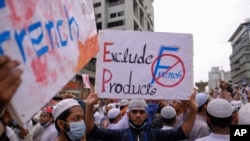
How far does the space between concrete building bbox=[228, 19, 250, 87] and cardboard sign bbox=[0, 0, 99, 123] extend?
8787cm

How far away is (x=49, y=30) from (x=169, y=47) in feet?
7.18

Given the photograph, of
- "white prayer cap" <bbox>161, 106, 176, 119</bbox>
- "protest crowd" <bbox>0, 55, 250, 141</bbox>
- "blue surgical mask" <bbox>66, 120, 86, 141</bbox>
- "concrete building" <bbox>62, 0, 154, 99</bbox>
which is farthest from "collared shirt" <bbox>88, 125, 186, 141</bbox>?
"concrete building" <bbox>62, 0, 154, 99</bbox>

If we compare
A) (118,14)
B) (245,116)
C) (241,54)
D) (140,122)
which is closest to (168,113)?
(140,122)

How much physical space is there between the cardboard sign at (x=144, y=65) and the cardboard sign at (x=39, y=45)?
1.43 m

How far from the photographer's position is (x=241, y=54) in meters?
98.6

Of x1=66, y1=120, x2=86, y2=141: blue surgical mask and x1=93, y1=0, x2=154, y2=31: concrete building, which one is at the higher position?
x1=93, y1=0, x2=154, y2=31: concrete building

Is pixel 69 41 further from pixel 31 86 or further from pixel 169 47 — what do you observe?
pixel 169 47

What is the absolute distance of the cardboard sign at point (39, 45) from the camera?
4.23ft

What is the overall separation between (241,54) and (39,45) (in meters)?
104

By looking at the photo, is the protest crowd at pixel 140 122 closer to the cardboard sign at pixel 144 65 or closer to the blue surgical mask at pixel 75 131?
the blue surgical mask at pixel 75 131

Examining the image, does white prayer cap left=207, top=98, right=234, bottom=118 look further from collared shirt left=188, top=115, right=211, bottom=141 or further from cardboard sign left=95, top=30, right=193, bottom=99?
collared shirt left=188, top=115, right=211, bottom=141

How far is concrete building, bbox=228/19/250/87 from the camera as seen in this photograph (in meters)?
92.2

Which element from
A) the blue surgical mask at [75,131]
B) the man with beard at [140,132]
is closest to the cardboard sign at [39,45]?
the blue surgical mask at [75,131]

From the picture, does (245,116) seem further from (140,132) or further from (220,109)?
(140,132)
